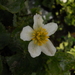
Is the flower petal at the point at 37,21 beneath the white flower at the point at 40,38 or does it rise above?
above

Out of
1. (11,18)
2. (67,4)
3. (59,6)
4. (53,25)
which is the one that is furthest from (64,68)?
(59,6)

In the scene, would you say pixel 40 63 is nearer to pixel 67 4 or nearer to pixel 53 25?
pixel 53 25

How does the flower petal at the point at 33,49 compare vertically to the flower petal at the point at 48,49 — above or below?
above

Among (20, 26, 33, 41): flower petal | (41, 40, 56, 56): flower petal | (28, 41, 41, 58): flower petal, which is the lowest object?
(41, 40, 56, 56): flower petal

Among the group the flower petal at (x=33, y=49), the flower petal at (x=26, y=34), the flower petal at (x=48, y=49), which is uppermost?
the flower petal at (x=26, y=34)

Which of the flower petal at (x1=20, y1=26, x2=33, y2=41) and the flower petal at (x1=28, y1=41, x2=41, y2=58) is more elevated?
the flower petal at (x1=20, y1=26, x2=33, y2=41)
